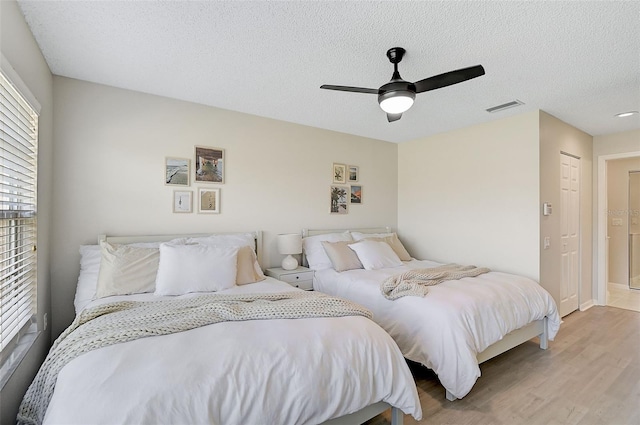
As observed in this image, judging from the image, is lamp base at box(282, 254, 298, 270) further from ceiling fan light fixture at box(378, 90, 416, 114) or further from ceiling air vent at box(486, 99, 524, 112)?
ceiling air vent at box(486, 99, 524, 112)

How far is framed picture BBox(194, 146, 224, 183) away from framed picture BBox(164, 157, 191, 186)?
0.10m

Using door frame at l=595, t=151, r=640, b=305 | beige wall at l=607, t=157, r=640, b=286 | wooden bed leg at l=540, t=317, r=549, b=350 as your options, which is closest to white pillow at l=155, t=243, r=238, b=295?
wooden bed leg at l=540, t=317, r=549, b=350

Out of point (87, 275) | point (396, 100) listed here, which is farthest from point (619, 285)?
point (87, 275)

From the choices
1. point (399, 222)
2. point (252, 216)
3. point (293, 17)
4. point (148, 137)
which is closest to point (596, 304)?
point (399, 222)

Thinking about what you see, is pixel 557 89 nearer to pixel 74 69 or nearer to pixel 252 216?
pixel 252 216

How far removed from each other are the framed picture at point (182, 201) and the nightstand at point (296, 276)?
3.75ft

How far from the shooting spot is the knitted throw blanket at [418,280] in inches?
96.7

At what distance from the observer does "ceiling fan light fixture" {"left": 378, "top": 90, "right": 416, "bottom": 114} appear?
2.04m

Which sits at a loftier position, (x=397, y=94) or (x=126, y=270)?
(x=397, y=94)

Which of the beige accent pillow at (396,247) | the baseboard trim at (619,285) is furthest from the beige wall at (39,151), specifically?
the baseboard trim at (619,285)

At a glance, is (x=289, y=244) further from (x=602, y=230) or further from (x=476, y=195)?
(x=602, y=230)

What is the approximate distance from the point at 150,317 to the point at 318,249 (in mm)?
2239

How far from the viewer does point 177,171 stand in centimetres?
303

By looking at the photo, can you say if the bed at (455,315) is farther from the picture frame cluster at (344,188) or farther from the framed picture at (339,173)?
the framed picture at (339,173)
